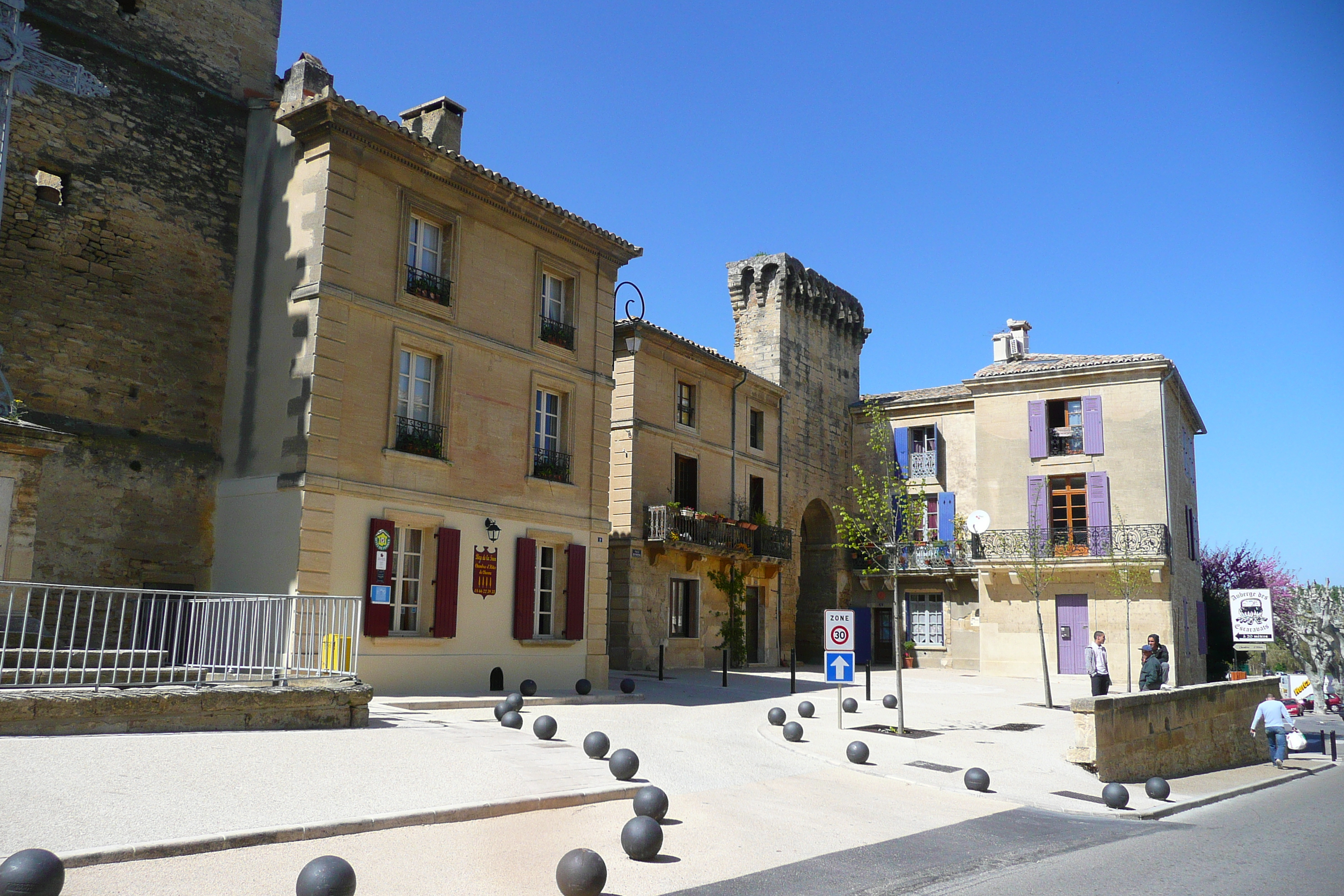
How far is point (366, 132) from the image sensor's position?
1534cm

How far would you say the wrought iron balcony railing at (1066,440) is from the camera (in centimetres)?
3100

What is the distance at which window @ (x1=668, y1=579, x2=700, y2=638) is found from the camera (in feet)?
85.9

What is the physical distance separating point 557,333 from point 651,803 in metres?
12.3

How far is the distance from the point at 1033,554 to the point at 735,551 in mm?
8342

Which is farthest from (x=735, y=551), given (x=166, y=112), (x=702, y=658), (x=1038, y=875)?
(x=1038, y=875)

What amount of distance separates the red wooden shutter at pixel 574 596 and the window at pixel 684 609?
7.38 metres

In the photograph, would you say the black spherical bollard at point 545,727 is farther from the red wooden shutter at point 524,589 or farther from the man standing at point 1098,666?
the man standing at point 1098,666

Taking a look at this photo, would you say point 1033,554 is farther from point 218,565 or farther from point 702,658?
point 218,565

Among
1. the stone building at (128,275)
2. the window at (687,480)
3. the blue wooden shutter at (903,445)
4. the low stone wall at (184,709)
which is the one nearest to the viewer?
the low stone wall at (184,709)

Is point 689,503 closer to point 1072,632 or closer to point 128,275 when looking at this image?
point 1072,632

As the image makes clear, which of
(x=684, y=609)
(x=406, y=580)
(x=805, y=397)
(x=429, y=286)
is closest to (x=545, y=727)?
(x=406, y=580)

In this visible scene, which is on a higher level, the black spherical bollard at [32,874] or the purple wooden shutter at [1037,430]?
the purple wooden shutter at [1037,430]

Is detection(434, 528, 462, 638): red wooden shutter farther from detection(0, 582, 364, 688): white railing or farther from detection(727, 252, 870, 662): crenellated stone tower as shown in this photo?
detection(727, 252, 870, 662): crenellated stone tower

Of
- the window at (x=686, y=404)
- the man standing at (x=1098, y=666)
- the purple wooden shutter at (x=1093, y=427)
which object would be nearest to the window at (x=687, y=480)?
the window at (x=686, y=404)
